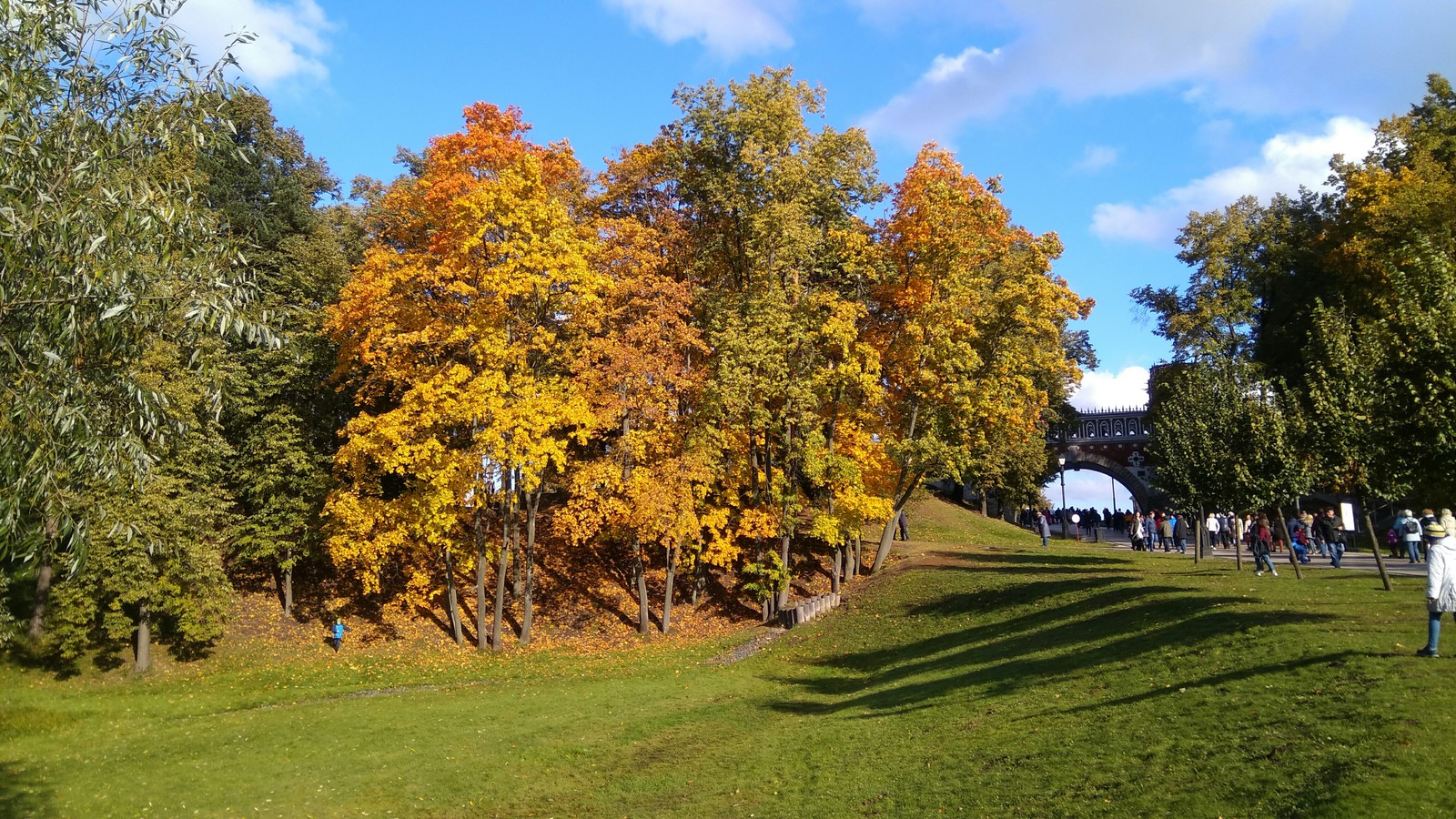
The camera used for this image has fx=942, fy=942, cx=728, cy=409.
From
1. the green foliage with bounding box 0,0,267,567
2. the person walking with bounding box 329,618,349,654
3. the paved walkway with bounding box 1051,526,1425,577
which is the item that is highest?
the green foliage with bounding box 0,0,267,567

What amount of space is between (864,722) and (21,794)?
1558 centimetres

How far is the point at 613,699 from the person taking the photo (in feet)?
81.3

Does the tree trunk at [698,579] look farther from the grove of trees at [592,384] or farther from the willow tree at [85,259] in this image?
the willow tree at [85,259]

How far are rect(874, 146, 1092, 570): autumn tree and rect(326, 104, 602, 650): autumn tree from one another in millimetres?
12781

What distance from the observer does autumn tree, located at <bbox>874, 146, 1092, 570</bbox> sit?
36.3 m

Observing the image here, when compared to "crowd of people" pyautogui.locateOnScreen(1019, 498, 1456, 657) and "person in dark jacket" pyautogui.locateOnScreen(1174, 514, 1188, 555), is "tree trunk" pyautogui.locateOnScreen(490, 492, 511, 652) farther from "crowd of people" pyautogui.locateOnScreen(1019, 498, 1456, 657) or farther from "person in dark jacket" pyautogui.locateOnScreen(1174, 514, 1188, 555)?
"person in dark jacket" pyautogui.locateOnScreen(1174, 514, 1188, 555)

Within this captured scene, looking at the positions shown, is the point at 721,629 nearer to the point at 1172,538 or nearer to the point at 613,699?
the point at 613,699

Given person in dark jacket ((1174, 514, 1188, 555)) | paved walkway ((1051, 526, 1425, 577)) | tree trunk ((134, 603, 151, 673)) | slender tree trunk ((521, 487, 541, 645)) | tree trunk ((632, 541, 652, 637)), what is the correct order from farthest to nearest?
1. person in dark jacket ((1174, 514, 1188, 555))
2. tree trunk ((632, 541, 652, 637))
3. slender tree trunk ((521, 487, 541, 645))
4. tree trunk ((134, 603, 151, 673))
5. paved walkway ((1051, 526, 1425, 577))

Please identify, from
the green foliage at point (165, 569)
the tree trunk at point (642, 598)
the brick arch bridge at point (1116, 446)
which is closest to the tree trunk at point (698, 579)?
the tree trunk at point (642, 598)

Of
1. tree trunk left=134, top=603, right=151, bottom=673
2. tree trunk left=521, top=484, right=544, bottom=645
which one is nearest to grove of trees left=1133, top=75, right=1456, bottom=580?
tree trunk left=521, top=484, right=544, bottom=645

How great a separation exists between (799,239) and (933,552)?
18080mm

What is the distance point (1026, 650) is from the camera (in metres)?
22.6

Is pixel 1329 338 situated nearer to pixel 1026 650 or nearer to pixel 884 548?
pixel 1026 650

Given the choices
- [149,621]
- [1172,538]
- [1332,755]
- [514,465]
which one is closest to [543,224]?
[514,465]
